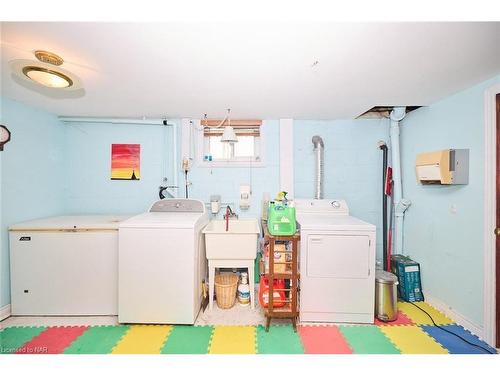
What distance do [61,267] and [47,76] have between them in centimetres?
186

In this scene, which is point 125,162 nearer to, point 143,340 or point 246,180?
point 246,180

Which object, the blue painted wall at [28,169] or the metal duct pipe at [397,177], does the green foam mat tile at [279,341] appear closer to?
the metal duct pipe at [397,177]

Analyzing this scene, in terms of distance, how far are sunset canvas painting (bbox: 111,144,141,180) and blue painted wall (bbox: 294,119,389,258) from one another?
228 centimetres

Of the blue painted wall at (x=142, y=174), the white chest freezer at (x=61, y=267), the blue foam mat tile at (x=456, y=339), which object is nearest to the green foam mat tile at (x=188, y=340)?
the white chest freezer at (x=61, y=267)

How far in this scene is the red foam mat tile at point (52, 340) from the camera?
1.91m

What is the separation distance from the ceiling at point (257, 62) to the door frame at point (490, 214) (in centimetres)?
31

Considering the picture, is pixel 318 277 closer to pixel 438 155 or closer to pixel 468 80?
pixel 438 155

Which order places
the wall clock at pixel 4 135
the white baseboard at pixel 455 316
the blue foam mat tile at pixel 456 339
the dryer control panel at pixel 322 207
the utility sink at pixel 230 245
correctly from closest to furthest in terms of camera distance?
1. the blue foam mat tile at pixel 456 339
2. the white baseboard at pixel 455 316
3. the wall clock at pixel 4 135
4. the utility sink at pixel 230 245
5. the dryer control panel at pixel 322 207

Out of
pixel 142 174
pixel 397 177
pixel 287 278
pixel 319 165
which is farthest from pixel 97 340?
pixel 397 177

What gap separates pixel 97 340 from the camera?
2020 millimetres

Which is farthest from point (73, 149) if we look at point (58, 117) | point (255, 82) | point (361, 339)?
point (361, 339)

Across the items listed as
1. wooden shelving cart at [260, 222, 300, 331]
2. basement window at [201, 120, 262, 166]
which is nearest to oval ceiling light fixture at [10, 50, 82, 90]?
basement window at [201, 120, 262, 166]

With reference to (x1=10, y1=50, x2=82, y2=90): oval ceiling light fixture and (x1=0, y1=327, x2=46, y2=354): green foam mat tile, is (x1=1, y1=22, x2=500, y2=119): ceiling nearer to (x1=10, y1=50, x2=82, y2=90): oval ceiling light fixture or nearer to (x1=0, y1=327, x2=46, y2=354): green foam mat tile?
(x1=10, y1=50, x2=82, y2=90): oval ceiling light fixture

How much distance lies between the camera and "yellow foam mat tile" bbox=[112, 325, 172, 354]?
1.90 metres
